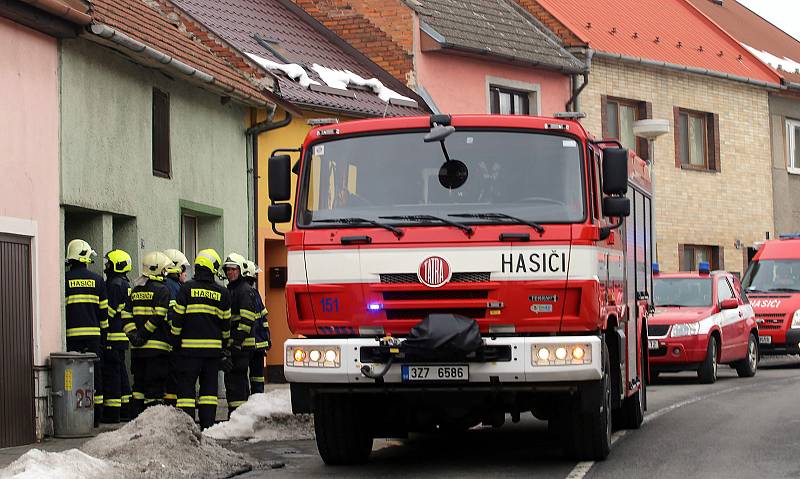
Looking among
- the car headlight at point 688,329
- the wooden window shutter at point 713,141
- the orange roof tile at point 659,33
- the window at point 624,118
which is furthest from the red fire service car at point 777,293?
the wooden window shutter at point 713,141

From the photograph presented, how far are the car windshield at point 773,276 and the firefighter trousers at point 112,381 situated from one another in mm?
14342

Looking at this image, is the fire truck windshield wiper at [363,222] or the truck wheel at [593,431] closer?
the fire truck windshield wiper at [363,222]

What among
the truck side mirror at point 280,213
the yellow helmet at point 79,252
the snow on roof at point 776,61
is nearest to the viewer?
the truck side mirror at point 280,213

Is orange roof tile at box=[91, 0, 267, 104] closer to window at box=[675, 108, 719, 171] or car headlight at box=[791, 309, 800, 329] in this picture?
car headlight at box=[791, 309, 800, 329]

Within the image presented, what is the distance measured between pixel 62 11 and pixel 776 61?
2779 cm

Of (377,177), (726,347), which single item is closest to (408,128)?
(377,177)

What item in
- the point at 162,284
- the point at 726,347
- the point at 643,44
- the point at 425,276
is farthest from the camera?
the point at 643,44

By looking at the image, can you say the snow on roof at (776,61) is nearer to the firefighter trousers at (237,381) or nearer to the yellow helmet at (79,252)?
the firefighter trousers at (237,381)

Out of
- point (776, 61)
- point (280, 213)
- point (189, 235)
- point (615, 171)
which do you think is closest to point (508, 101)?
point (189, 235)

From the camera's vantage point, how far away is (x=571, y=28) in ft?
105

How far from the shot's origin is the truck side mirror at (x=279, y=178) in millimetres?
11516

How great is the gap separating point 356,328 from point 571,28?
21962 mm

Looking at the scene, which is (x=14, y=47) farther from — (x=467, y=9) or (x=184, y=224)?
(x=467, y=9)

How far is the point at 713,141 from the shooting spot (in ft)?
118
